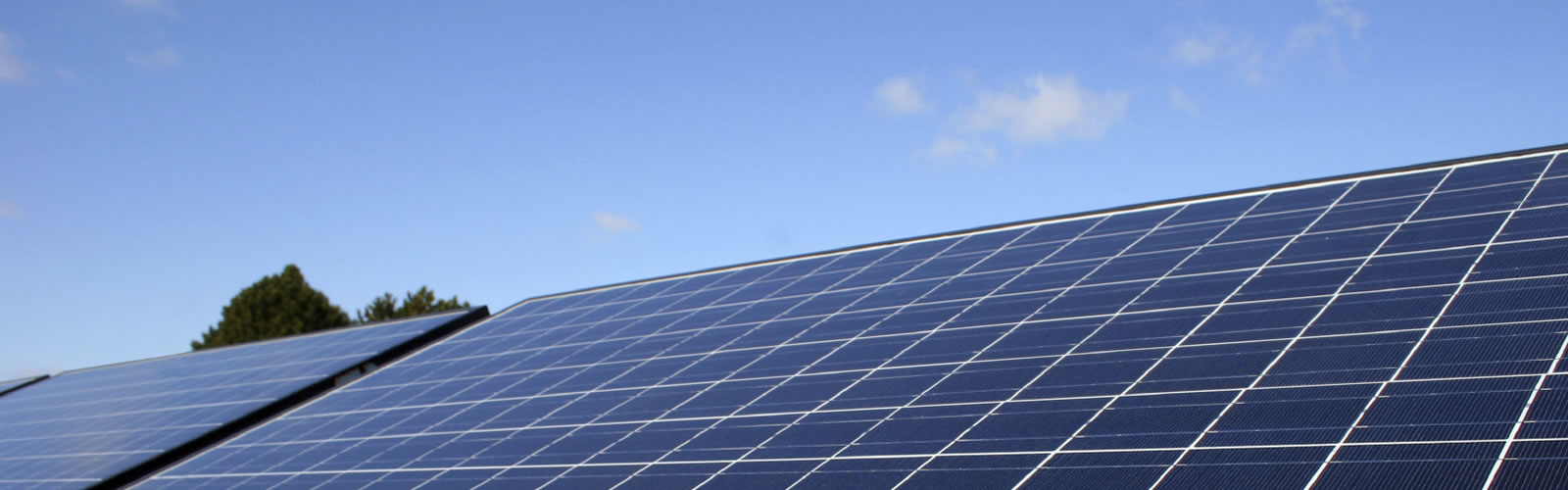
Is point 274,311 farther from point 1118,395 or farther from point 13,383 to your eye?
point 1118,395

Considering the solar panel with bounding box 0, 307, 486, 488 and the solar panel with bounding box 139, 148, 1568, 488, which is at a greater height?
the solar panel with bounding box 0, 307, 486, 488

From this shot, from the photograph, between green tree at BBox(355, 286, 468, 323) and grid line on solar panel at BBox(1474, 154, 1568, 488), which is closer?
grid line on solar panel at BBox(1474, 154, 1568, 488)

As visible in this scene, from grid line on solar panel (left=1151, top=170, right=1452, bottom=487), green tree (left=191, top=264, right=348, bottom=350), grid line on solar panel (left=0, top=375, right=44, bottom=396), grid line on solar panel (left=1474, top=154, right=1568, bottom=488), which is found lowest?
grid line on solar panel (left=1474, top=154, right=1568, bottom=488)

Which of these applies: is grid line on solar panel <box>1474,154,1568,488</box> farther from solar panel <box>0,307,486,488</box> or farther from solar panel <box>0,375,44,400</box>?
solar panel <box>0,375,44,400</box>

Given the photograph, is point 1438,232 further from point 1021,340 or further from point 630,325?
point 630,325

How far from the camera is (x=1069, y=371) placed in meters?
16.1

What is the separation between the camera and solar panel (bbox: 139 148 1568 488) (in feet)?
41.7

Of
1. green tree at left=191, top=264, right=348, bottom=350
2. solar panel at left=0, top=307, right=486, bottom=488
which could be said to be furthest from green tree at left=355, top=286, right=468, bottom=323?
solar panel at left=0, top=307, right=486, bottom=488

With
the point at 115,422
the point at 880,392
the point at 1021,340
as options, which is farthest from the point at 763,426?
the point at 115,422

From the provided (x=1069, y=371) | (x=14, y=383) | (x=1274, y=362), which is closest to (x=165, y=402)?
(x=14, y=383)

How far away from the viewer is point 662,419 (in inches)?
734

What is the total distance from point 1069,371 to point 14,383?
3882 cm

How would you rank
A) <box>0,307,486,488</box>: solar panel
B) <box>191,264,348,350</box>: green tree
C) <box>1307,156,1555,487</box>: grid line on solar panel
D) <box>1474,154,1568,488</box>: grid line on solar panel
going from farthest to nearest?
<box>191,264,348,350</box>: green tree → <box>0,307,486,488</box>: solar panel → <box>1307,156,1555,487</box>: grid line on solar panel → <box>1474,154,1568,488</box>: grid line on solar panel

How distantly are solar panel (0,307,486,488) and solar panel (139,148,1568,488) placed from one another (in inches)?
50.0
